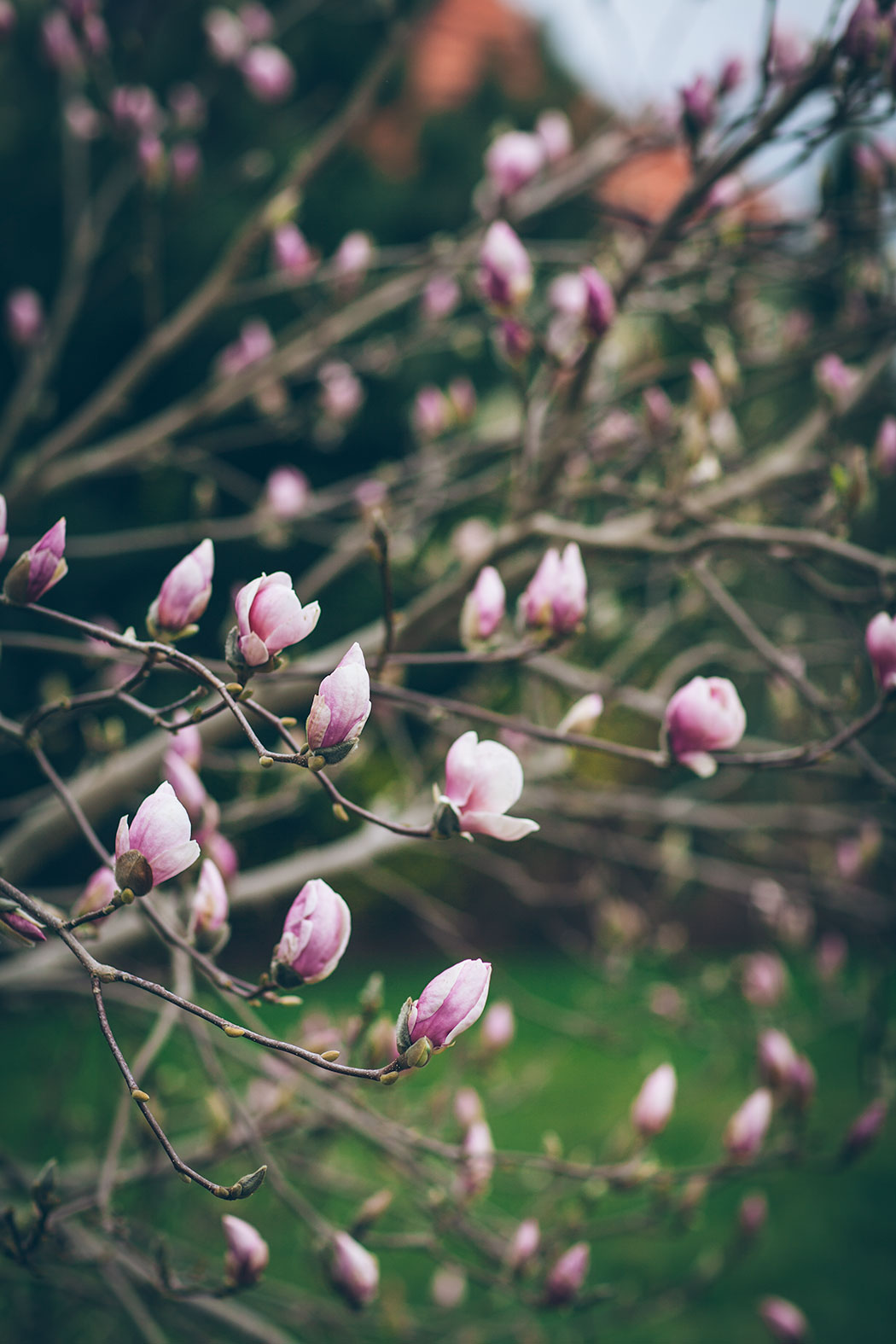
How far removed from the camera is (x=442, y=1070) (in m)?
4.63

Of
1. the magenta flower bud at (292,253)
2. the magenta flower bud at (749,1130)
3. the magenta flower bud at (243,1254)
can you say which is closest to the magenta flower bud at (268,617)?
the magenta flower bud at (243,1254)

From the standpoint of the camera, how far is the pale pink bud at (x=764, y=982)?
7.86 feet

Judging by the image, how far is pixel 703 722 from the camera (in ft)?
3.19

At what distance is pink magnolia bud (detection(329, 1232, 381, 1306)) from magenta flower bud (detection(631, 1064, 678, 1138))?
479 millimetres

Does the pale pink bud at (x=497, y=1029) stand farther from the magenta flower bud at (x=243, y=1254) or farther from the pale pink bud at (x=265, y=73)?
the pale pink bud at (x=265, y=73)

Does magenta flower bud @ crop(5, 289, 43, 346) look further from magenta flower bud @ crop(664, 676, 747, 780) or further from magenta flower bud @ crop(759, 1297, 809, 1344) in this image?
magenta flower bud @ crop(759, 1297, 809, 1344)

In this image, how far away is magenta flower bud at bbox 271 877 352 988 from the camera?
31.2 inches

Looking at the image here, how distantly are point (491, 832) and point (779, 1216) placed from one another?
12.5 feet

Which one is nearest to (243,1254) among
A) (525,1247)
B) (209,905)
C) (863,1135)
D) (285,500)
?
(209,905)

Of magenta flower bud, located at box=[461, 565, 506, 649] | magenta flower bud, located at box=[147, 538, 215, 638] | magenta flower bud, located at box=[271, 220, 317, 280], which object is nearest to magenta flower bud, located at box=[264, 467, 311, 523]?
magenta flower bud, located at box=[271, 220, 317, 280]

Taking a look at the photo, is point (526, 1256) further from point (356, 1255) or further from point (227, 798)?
point (227, 798)

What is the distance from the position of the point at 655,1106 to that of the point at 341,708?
94cm

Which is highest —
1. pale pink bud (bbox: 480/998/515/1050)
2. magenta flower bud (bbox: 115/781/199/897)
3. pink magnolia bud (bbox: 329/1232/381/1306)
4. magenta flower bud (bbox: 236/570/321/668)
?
magenta flower bud (bbox: 236/570/321/668)

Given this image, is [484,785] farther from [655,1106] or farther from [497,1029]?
[497,1029]
